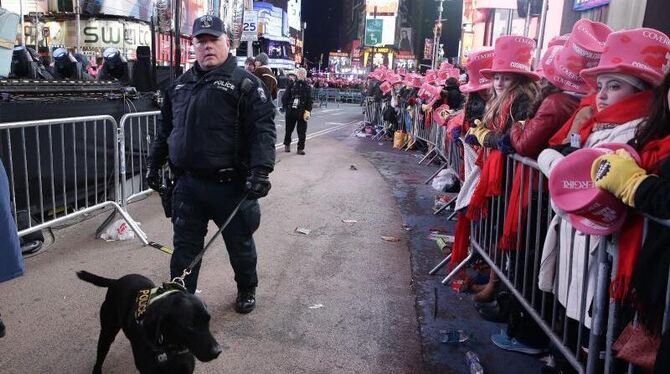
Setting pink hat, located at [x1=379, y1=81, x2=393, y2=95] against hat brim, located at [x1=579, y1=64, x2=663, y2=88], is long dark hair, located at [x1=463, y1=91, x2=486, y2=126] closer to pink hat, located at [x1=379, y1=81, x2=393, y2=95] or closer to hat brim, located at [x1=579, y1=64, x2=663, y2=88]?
hat brim, located at [x1=579, y1=64, x2=663, y2=88]

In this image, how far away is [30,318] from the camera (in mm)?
3957

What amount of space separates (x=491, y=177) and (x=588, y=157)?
6.18 ft

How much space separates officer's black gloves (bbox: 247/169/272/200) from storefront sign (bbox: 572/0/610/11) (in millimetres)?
8861

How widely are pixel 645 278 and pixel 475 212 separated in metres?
2.33

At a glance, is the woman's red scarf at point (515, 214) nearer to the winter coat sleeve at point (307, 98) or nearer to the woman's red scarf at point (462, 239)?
the woman's red scarf at point (462, 239)

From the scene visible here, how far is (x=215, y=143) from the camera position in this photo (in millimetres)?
3703

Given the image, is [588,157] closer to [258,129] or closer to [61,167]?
[258,129]

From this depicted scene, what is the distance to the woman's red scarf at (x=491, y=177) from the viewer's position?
161 inches

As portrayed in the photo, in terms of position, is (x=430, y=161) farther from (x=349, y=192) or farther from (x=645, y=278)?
(x=645, y=278)

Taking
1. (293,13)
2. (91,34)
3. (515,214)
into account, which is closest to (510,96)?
(515,214)

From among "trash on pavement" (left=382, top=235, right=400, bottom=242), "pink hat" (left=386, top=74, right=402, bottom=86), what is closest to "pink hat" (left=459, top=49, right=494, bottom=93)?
"trash on pavement" (left=382, top=235, right=400, bottom=242)

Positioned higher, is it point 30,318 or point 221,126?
point 221,126

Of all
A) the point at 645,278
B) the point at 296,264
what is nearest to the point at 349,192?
the point at 296,264

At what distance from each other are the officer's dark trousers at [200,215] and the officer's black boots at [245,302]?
0.40 meters
